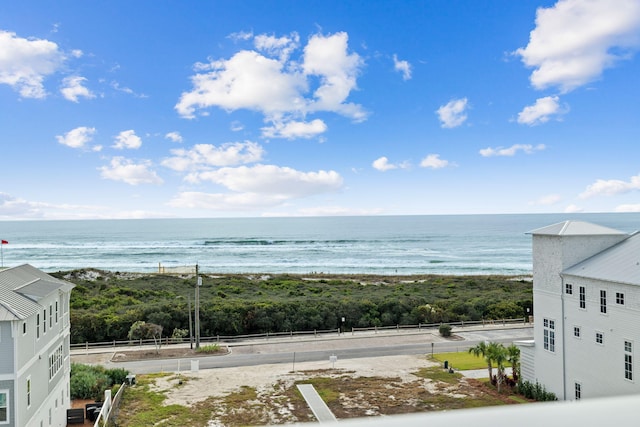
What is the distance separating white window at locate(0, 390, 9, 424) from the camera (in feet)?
39.3

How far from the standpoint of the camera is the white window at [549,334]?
738 inches

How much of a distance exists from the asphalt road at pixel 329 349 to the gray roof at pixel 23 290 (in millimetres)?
9207

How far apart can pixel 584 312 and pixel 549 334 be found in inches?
88.3

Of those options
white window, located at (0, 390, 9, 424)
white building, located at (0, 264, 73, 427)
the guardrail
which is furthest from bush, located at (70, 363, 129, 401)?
white window, located at (0, 390, 9, 424)

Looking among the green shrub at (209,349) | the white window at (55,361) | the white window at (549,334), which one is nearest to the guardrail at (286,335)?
the green shrub at (209,349)

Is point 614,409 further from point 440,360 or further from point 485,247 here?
point 485,247

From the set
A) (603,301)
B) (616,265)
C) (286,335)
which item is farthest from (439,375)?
(286,335)

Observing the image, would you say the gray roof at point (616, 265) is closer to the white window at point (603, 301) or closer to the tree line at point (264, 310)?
the white window at point (603, 301)

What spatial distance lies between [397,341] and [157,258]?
232ft

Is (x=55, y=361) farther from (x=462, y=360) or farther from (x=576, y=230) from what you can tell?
(x=576, y=230)

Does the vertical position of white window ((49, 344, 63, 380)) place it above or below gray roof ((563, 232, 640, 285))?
below

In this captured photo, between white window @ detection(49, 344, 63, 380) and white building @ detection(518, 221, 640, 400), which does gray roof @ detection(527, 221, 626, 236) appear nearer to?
white building @ detection(518, 221, 640, 400)

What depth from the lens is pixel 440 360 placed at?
81.9 feet

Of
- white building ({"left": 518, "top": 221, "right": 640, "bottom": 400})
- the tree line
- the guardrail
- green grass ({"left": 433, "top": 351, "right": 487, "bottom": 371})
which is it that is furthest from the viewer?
the tree line
